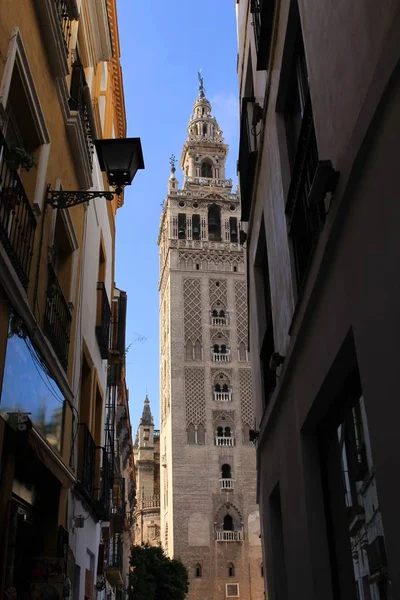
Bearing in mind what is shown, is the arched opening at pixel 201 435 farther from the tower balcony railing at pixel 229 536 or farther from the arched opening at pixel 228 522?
the tower balcony railing at pixel 229 536

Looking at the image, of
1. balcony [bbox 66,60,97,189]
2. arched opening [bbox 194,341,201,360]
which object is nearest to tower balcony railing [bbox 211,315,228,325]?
arched opening [bbox 194,341,201,360]

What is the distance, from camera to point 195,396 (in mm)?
43281

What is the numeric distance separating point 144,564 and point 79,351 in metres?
27.5

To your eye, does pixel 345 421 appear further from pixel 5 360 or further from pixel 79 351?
pixel 79 351

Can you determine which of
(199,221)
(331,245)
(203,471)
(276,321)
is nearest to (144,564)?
(203,471)

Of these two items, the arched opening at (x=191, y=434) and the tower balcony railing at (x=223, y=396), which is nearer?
the arched opening at (x=191, y=434)

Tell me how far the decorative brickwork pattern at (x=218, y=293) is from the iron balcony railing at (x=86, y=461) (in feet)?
125

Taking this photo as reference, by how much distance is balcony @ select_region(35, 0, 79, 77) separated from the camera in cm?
571

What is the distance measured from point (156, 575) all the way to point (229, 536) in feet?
24.9

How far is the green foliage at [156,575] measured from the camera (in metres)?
31.6

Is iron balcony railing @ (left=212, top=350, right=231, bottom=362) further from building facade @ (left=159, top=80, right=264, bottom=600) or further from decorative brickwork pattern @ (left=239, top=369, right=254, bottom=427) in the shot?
decorative brickwork pattern @ (left=239, top=369, right=254, bottom=427)

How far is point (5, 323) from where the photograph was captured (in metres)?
4.50

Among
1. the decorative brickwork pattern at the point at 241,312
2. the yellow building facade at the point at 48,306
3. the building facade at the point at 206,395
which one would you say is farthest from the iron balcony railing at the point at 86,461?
the decorative brickwork pattern at the point at 241,312

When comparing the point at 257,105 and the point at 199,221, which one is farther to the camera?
the point at 199,221
